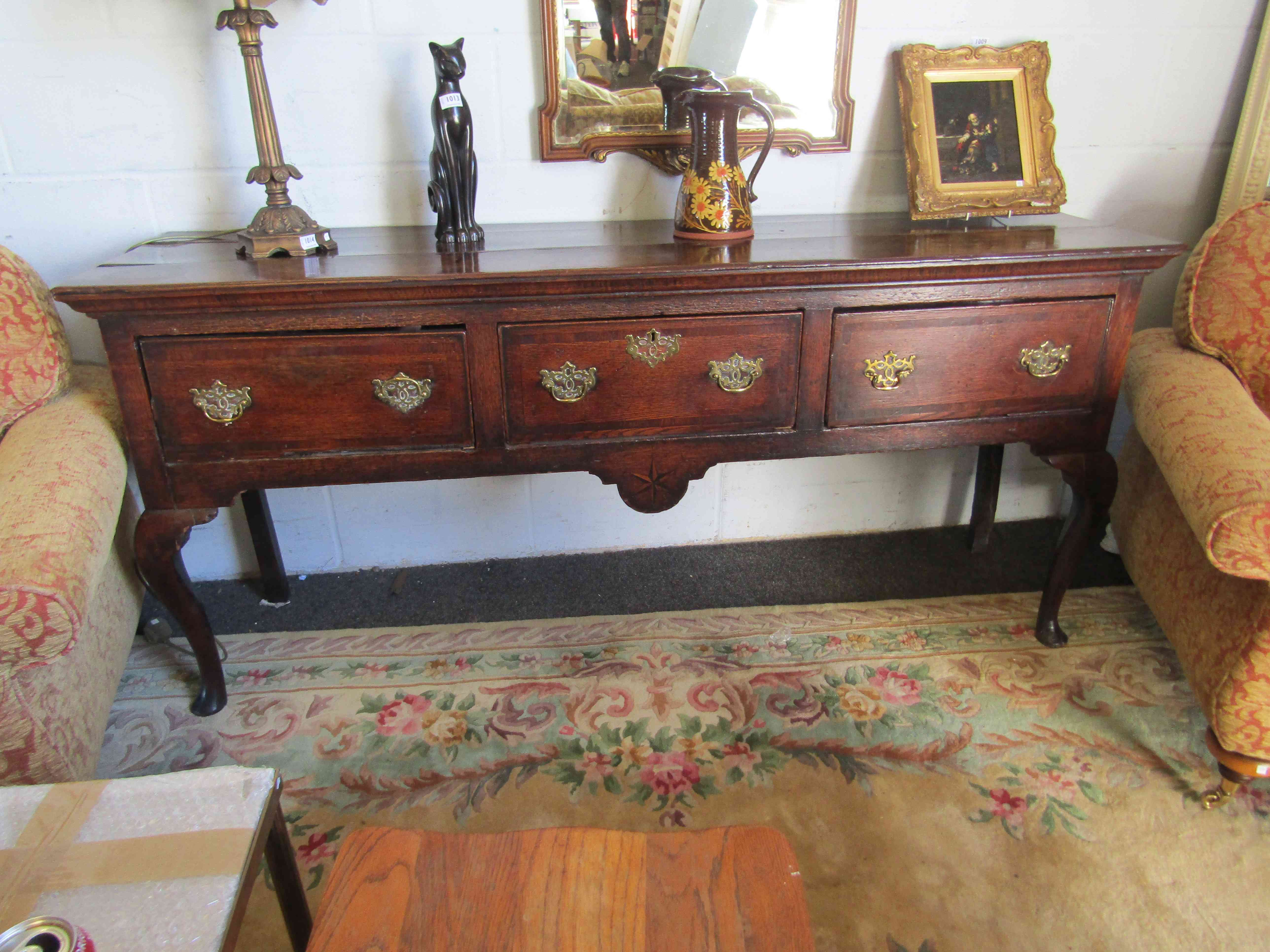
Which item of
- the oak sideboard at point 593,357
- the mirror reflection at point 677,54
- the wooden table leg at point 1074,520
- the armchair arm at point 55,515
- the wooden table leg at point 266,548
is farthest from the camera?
the wooden table leg at point 266,548

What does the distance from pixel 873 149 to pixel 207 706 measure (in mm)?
1811

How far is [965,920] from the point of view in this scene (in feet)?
3.98

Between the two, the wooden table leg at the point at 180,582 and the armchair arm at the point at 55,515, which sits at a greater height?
the armchair arm at the point at 55,515

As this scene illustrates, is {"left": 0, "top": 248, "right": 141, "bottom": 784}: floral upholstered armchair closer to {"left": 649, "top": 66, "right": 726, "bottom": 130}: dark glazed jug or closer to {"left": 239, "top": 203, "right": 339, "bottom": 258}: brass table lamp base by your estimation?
{"left": 239, "top": 203, "right": 339, "bottom": 258}: brass table lamp base

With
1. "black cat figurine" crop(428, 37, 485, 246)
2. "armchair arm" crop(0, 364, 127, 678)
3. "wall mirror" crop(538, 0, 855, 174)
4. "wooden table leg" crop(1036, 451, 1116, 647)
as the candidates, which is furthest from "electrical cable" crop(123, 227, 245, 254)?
"wooden table leg" crop(1036, 451, 1116, 647)

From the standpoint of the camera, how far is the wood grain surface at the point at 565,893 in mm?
778

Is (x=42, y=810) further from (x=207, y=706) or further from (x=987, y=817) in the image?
(x=987, y=817)

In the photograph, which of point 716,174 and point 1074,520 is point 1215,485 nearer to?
point 1074,520

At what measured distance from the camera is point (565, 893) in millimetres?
825

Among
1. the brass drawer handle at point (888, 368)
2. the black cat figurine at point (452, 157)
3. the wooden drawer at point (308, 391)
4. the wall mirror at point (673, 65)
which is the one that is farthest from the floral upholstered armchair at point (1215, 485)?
the black cat figurine at point (452, 157)

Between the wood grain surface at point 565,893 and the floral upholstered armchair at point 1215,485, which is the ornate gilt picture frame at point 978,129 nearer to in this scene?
the floral upholstered armchair at point 1215,485

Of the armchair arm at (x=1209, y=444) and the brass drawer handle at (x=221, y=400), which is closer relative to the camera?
the armchair arm at (x=1209, y=444)

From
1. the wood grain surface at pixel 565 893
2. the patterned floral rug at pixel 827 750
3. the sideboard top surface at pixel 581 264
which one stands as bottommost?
the patterned floral rug at pixel 827 750

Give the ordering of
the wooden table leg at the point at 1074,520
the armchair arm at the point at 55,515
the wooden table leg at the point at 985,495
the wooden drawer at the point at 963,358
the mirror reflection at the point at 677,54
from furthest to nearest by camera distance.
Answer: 1. the wooden table leg at the point at 985,495
2. the mirror reflection at the point at 677,54
3. the wooden table leg at the point at 1074,520
4. the wooden drawer at the point at 963,358
5. the armchair arm at the point at 55,515
